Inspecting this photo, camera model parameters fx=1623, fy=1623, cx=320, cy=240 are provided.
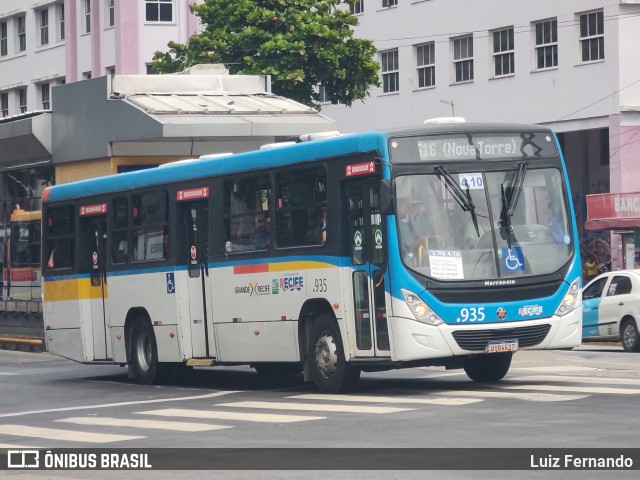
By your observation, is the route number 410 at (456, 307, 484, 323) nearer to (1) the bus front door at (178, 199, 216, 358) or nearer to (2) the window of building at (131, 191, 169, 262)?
(1) the bus front door at (178, 199, 216, 358)

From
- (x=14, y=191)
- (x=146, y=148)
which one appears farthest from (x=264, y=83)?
(x=14, y=191)

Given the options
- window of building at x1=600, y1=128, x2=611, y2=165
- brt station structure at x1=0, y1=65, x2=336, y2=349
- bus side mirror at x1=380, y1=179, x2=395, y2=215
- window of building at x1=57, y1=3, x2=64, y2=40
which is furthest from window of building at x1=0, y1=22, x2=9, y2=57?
bus side mirror at x1=380, y1=179, x2=395, y2=215

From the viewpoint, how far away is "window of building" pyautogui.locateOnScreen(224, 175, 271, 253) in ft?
64.1

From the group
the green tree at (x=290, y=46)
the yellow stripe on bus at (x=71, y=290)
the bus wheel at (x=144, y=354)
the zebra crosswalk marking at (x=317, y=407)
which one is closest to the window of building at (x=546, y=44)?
the green tree at (x=290, y=46)

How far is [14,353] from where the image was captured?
32.8 m

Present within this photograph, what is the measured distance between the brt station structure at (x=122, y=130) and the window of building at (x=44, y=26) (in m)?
37.3

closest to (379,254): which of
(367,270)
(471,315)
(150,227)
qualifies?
(367,270)

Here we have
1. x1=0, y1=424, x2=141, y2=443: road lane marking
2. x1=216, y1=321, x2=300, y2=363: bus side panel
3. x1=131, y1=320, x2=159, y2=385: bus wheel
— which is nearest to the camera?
x1=0, y1=424, x2=141, y2=443: road lane marking

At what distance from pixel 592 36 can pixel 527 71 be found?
3.21 meters

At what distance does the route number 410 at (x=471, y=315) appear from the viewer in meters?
17.3

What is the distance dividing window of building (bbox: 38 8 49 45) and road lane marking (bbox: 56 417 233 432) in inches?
2171

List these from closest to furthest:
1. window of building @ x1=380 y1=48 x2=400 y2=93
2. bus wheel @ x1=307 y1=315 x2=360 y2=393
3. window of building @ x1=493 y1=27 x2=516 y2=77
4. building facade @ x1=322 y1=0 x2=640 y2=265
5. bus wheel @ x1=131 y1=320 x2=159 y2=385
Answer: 1. bus wheel @ x1=307 y1=315 x2=360 y2=393
2. bus wheel @ x1=131 y1=320 x2=159 y2=385
3. building facade @ x1=322 y1=0 x2=640 y2=265
4. window of building @ x1=493 y1=27 x2=516 y2=77
5. window of building @ x1=380 y1=48 x2=400 y2=93

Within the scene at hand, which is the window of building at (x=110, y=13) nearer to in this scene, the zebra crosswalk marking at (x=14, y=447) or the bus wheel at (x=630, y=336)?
the bus wheel at (x=630, y=336)

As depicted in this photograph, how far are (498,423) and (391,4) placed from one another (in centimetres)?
4004
